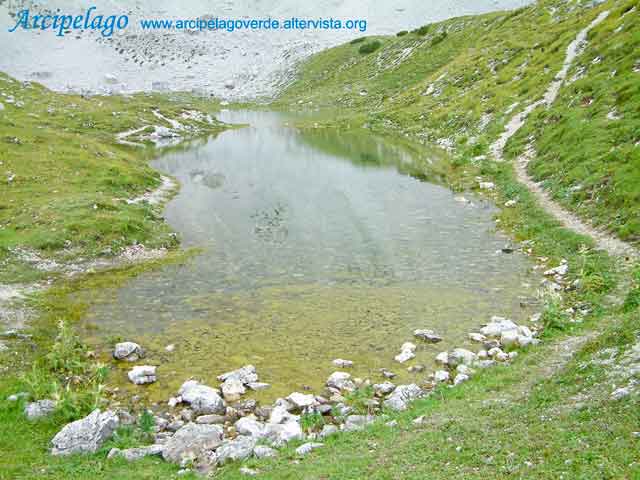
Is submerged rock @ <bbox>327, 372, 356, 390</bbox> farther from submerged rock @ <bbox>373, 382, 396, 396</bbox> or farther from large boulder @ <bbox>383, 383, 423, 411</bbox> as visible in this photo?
large boulder @ <bbox>383, 383, 423, 411</bbox>

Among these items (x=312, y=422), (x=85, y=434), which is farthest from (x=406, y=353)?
(x=85, y=434)

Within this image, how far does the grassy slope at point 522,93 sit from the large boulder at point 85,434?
2241cm

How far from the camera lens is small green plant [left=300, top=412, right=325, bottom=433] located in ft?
47.1

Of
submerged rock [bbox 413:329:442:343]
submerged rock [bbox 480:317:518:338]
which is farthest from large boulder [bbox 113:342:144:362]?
submerged rock [bbox 480:317:518:338]

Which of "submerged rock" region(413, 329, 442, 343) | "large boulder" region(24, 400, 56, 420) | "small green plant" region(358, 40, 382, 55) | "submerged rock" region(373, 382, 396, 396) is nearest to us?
"large boulder" region(24, 400, 56, 420)

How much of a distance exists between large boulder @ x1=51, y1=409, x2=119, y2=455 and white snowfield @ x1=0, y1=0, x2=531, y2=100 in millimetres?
141080

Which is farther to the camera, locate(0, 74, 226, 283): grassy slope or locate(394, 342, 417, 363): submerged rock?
locate(0, 74, 226, 283): grassy slope

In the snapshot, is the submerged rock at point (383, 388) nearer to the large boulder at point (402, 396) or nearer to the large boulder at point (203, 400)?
the large boulder at point (402, 396)

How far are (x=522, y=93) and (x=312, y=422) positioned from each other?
178 ft

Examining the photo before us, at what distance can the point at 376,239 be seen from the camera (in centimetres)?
3144

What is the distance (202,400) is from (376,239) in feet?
58.3

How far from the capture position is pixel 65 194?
37969 mm

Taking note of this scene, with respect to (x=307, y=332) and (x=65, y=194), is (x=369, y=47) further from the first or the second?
(x=307, y=332)

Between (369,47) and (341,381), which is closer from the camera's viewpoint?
(341,381)
